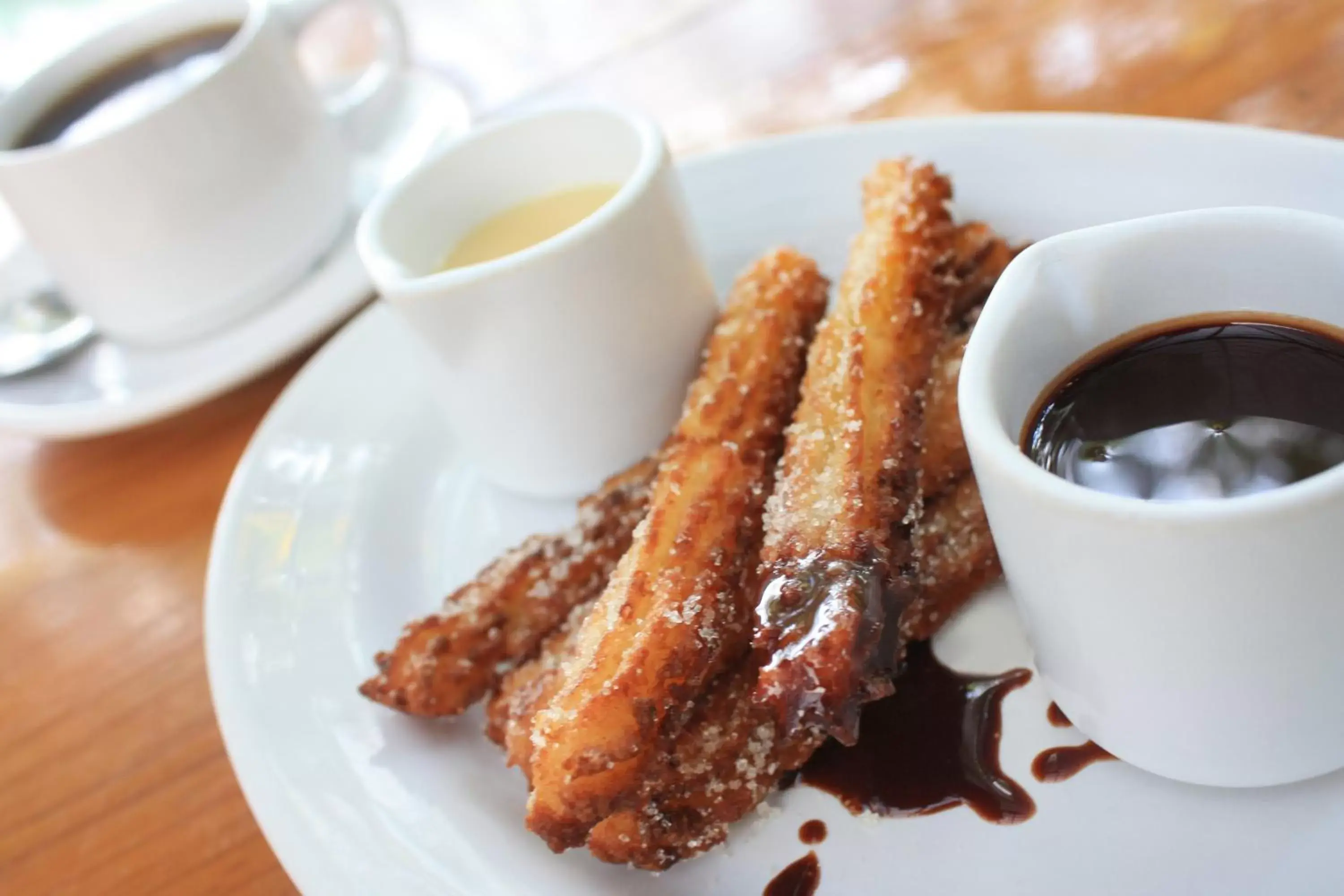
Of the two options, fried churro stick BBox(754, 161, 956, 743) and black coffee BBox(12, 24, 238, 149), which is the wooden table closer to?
black coffee BBox(12, 24, 238, 149)

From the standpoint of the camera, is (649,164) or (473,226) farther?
(473,226)

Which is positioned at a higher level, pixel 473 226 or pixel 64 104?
pixel 64 104

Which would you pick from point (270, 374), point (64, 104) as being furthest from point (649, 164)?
point (64, 104)

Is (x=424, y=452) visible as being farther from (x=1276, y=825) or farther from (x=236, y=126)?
(x=1276, y=825)

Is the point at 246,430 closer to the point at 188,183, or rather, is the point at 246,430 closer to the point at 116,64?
the point at 188,183

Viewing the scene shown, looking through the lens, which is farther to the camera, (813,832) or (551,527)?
(551,527)

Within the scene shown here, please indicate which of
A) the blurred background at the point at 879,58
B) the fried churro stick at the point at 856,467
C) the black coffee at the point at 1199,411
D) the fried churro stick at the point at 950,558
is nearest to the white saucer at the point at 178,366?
the blurred background at the point at 879,58

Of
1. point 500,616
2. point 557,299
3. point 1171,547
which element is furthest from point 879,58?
point 1171,547
